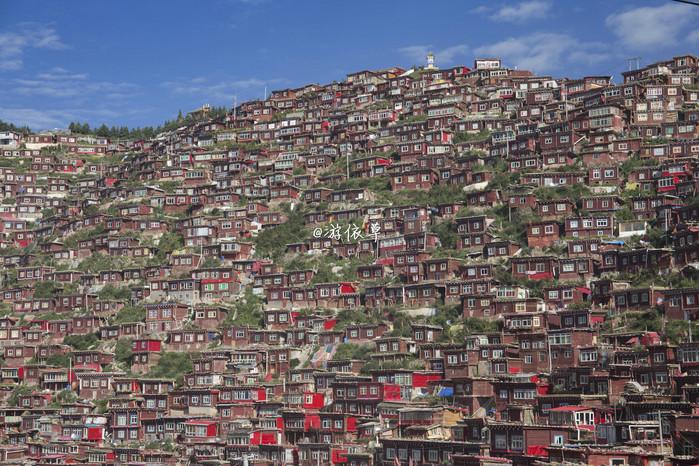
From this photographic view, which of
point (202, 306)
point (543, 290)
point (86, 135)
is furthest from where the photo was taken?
point (86, 135)

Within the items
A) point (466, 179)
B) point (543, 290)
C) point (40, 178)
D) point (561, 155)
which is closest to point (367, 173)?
point (466, 179)

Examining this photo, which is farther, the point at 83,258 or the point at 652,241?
the point at 83,258

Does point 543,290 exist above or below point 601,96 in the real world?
below

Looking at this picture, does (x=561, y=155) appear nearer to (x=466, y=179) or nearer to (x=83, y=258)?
(x=466, y=179)

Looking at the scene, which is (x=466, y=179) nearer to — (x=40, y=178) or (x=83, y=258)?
(x=83, y=258)

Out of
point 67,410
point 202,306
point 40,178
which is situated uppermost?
point 40,178

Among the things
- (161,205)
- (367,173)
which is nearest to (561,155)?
(367,173)

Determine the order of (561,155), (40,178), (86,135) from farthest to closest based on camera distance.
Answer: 1. (86,135)
2. (40,178)
3. (561,155)
